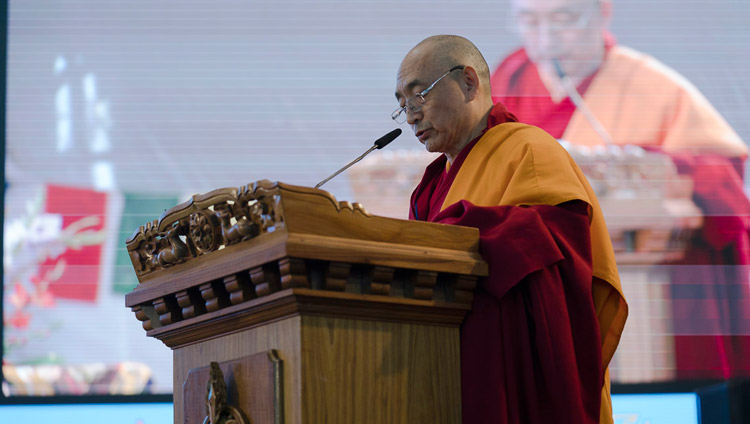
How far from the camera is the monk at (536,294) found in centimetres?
159

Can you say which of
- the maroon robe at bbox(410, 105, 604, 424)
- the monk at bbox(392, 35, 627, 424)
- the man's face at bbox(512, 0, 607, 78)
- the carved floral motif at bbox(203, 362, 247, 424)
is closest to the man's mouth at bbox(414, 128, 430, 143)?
the monk at bbox(392, 35, 627, 424)

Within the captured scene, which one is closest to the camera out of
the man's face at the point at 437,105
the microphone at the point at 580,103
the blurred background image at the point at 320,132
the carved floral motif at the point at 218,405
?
the carved floral motif at the point at 218,405

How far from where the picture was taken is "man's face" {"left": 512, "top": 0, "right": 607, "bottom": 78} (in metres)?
4.41

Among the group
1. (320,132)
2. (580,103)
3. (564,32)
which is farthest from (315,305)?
(564,32)

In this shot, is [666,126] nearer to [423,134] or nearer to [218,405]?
[423,134]

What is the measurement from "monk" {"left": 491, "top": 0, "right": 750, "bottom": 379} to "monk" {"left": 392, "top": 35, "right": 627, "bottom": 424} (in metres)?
2.45

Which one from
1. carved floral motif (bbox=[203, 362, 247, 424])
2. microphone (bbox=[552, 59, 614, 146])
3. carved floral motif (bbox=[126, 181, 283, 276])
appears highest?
microphone (bbox=[552, 59, 614, 146])

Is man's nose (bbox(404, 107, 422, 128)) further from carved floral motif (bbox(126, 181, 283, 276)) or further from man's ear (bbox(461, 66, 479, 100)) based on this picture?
carved floral motif (bbox(126, 181, 283, 276))

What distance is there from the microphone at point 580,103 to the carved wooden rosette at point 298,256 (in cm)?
286

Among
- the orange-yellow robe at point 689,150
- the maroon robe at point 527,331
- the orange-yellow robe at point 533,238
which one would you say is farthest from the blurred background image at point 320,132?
the maroon robe at point 527,331

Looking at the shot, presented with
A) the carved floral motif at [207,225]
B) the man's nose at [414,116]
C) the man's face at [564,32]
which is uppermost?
the man's face at [564,32]

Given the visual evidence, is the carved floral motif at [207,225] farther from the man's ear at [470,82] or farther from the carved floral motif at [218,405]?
the man's ear at [470,82]

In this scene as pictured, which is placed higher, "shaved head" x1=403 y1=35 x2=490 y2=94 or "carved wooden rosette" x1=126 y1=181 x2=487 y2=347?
"shaved head" x1=403 y1=35 x2=490 y2=94

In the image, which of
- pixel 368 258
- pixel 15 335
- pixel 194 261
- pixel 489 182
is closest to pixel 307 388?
pixel 368 258
